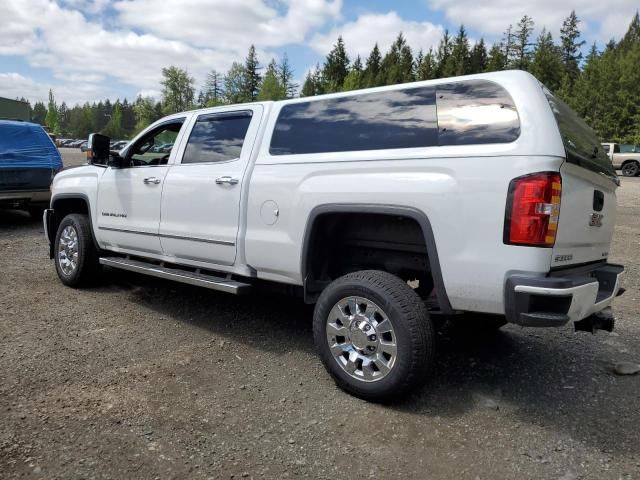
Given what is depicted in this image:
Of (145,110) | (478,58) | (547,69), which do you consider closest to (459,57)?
(478,58)

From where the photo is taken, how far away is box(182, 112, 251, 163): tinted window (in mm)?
4285

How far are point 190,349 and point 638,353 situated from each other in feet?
11.9

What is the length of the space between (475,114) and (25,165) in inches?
344

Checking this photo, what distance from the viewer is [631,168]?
1075 inches

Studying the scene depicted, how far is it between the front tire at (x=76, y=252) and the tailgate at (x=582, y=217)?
182 inches

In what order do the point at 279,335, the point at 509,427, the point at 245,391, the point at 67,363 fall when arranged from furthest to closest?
the point at 279,335 → the point at 67,363 → the point at 245,391 → the point at 509,427

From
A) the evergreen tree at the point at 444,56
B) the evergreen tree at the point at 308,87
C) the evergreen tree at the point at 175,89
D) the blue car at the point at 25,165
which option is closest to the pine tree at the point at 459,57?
the evergreen tree at the point at 444,56

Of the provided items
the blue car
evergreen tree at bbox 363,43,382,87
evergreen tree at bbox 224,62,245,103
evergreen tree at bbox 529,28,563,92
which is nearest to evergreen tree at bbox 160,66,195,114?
evergreen tree at bbox 224,62,245,103

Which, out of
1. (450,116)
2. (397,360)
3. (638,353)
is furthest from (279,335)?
(638,353)

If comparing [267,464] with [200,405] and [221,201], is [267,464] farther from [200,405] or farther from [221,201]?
[221,201]

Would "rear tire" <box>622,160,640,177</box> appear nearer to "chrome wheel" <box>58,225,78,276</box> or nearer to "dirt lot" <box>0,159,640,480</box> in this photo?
"dirt lot" <box>0,159,640,480</box>

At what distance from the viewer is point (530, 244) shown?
8.92 ft

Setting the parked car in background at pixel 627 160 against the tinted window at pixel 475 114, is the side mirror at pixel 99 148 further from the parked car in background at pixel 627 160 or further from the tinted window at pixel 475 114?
the parked car in background at pixel 627 160

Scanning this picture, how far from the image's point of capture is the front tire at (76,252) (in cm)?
550
